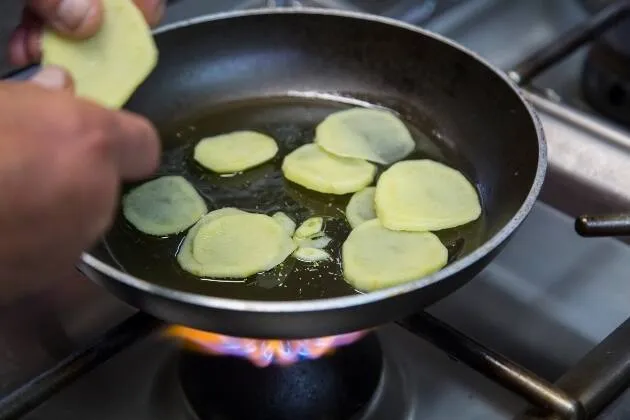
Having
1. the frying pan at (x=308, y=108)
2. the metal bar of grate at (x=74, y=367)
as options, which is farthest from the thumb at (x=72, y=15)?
the metal bar of grate at (x=74, y=367)

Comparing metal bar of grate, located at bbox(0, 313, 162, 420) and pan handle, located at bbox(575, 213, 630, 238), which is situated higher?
pan handle, located at bbox(575, 213, 630, 238)

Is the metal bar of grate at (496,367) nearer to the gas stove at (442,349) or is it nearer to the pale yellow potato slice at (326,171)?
the gas stove at (442,349)

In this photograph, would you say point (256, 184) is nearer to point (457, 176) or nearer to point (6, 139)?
point (457, 176)

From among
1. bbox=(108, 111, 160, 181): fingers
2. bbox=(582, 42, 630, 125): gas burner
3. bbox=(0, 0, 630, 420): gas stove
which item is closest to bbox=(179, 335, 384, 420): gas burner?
bbox=(0, 0, 630, 420): gas stove

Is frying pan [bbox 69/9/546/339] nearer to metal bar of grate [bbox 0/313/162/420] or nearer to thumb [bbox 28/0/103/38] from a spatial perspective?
metal bar of grate [bbox 0/313/162/420]

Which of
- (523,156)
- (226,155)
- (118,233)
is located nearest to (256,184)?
(226,155)

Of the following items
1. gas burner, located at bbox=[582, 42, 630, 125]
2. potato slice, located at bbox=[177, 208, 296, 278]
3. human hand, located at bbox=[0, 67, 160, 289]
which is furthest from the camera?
gas burner, located at bbox=[582, 42, 630, 125]
